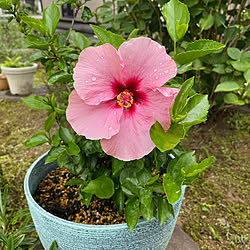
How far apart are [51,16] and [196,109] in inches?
20.6

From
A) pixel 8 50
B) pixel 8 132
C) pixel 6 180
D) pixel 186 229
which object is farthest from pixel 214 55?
pixel 8 50

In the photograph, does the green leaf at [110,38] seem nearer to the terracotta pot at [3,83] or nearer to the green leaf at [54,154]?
the green leaf at [54,154]

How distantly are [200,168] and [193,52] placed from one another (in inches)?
11.4

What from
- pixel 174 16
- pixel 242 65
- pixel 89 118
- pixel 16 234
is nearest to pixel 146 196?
pixel 89 118

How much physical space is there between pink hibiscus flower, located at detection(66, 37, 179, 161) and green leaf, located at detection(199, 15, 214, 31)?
1349 millimetres

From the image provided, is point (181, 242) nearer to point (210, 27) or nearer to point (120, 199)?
point (120, 199)

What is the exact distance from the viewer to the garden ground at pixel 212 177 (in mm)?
1537

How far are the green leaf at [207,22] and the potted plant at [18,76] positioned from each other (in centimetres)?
247

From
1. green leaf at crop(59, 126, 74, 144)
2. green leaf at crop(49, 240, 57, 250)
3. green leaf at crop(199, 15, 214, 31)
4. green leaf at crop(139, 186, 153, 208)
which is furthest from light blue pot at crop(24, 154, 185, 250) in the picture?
green leaf at crop(199, 15, 214, 31)

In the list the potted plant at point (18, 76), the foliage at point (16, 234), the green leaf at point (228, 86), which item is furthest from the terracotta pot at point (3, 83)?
the green leaf at point (228, 86)

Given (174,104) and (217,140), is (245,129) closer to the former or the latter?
(217,140)

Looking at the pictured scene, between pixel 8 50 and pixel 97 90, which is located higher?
pixel 97 90

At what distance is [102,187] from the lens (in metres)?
0.85

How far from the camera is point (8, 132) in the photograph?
99.0 inches
